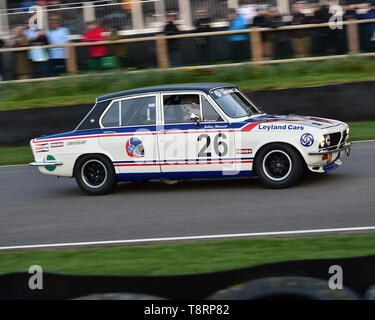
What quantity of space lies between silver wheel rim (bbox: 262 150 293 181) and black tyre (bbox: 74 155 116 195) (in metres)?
2.26

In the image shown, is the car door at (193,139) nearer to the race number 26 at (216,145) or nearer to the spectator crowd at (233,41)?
the race number 26 at (216,145)

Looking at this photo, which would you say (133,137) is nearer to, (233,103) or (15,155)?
(233,103)

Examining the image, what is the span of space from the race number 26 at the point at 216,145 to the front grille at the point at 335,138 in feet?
4.69

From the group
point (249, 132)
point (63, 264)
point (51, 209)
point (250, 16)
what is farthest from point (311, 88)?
point (63, 264)

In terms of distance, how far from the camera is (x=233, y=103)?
10266mm

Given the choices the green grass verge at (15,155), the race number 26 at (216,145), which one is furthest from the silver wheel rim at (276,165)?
the green grass verge at (15,155)

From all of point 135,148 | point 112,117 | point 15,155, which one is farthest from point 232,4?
point 135,148

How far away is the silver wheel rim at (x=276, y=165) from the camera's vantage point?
9703mm

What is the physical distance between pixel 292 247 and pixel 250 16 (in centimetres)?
1328

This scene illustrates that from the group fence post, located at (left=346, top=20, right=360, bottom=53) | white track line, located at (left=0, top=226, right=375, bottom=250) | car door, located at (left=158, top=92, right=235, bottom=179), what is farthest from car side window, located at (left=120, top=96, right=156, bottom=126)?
fence post, located at (left=346, top=20, right=360, bottom=53)

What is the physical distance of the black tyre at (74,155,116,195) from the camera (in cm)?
1045

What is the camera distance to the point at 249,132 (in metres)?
9.71
